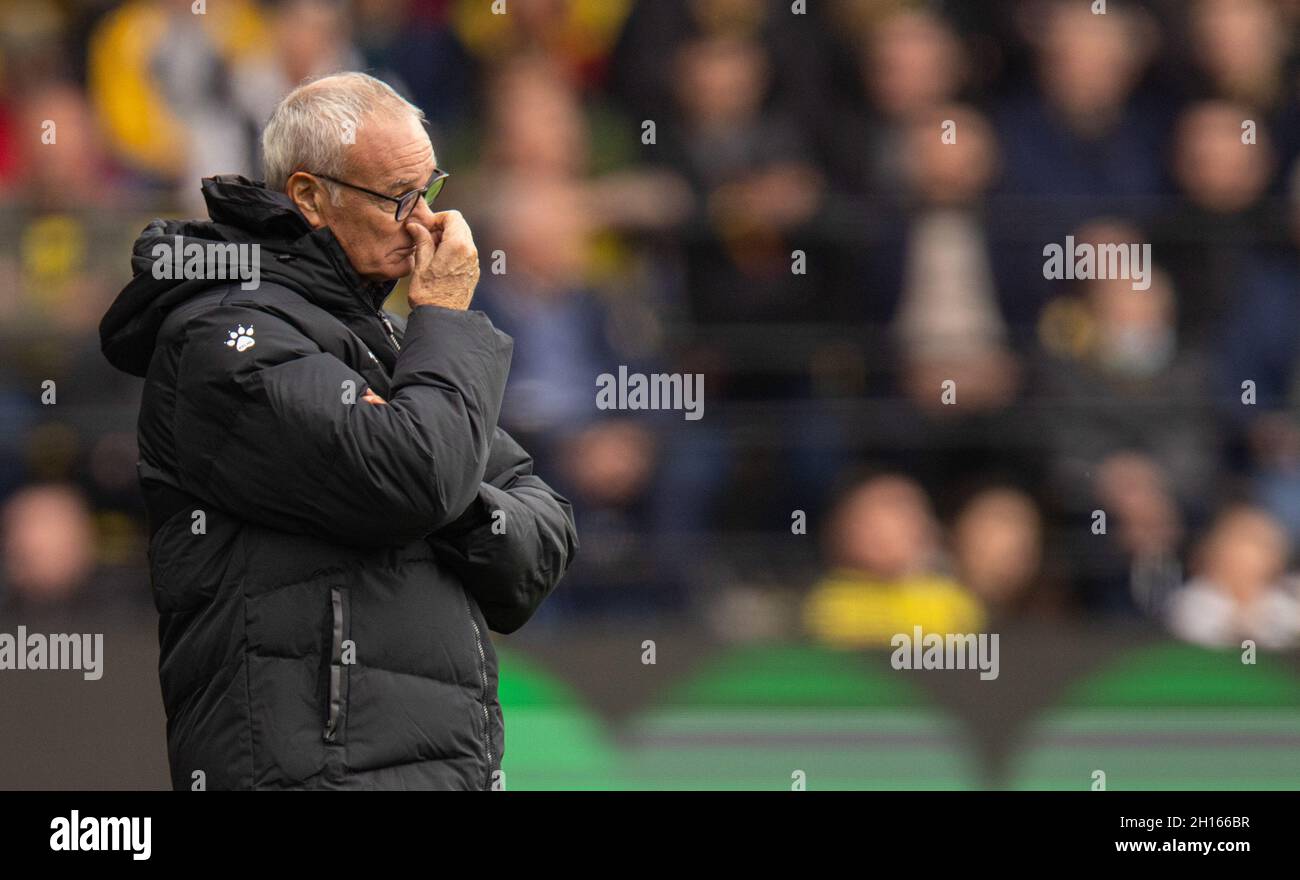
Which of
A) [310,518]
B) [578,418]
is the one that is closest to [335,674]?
[310,518]

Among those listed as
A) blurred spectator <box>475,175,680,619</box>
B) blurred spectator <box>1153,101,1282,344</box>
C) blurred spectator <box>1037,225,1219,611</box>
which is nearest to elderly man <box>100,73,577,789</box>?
blurred spectator <box>475,175,680,619</box>

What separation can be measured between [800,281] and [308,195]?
14.1ft

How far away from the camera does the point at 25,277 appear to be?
6.93 meters

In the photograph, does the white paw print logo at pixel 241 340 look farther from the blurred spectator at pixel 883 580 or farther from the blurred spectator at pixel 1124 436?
the blurred spectator at pixel 1124 436

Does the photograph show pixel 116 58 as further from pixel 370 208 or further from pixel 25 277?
pixel 370 208

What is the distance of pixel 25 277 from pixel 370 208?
424 cm

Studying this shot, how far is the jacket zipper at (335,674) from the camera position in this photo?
2.83 meters

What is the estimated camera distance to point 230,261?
116 inches

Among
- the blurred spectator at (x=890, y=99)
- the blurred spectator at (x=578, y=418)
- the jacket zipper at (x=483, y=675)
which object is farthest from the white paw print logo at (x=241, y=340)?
the blurred spectator at (x=890, y=99)

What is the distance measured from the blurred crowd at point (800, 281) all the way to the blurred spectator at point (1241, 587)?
1 cm

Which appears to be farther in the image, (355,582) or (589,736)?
(589,736)

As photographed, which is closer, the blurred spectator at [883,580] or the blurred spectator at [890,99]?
the blurred spectator at [883,580]

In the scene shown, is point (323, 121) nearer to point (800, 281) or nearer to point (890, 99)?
point (800, 281)
